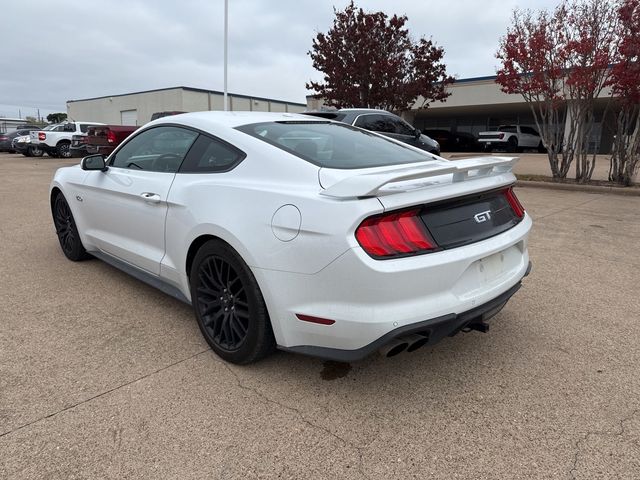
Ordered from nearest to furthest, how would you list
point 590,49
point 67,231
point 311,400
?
point 311,400
point 67,231
point 590,49

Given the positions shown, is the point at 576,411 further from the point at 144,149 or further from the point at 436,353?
the point at 144,149

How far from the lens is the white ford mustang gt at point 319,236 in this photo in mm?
2182

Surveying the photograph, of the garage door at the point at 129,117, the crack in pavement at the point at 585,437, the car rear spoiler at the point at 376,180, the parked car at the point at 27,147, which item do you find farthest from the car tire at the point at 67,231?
the garage door at the point at 129,117

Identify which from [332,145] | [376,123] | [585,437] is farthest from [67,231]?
[376,123]

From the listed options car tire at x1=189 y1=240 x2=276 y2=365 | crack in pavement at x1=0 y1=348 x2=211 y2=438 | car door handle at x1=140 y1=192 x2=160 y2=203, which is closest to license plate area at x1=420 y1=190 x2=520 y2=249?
car tire at x1=189 y1=240 x2=276 y2=365

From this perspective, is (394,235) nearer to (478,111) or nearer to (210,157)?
(210,157)

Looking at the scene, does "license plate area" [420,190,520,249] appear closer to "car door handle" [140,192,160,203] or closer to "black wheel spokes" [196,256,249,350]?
"black wheel spokes" [196,256,249,350]

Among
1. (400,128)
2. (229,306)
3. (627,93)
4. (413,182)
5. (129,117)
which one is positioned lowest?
(229,306)

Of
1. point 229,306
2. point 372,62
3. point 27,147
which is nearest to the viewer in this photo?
point 229,306

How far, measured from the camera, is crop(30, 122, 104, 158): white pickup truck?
74.5 ft

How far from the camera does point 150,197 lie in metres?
3.26

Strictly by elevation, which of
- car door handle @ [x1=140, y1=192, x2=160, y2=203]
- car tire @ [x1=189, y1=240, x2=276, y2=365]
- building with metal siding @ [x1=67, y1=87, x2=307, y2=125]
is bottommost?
car tire @ [x1=189, y1=240, x2=276, y2=365]

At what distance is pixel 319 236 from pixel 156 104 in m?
39.5

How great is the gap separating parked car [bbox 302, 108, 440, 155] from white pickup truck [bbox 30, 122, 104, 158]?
17.6 metres
